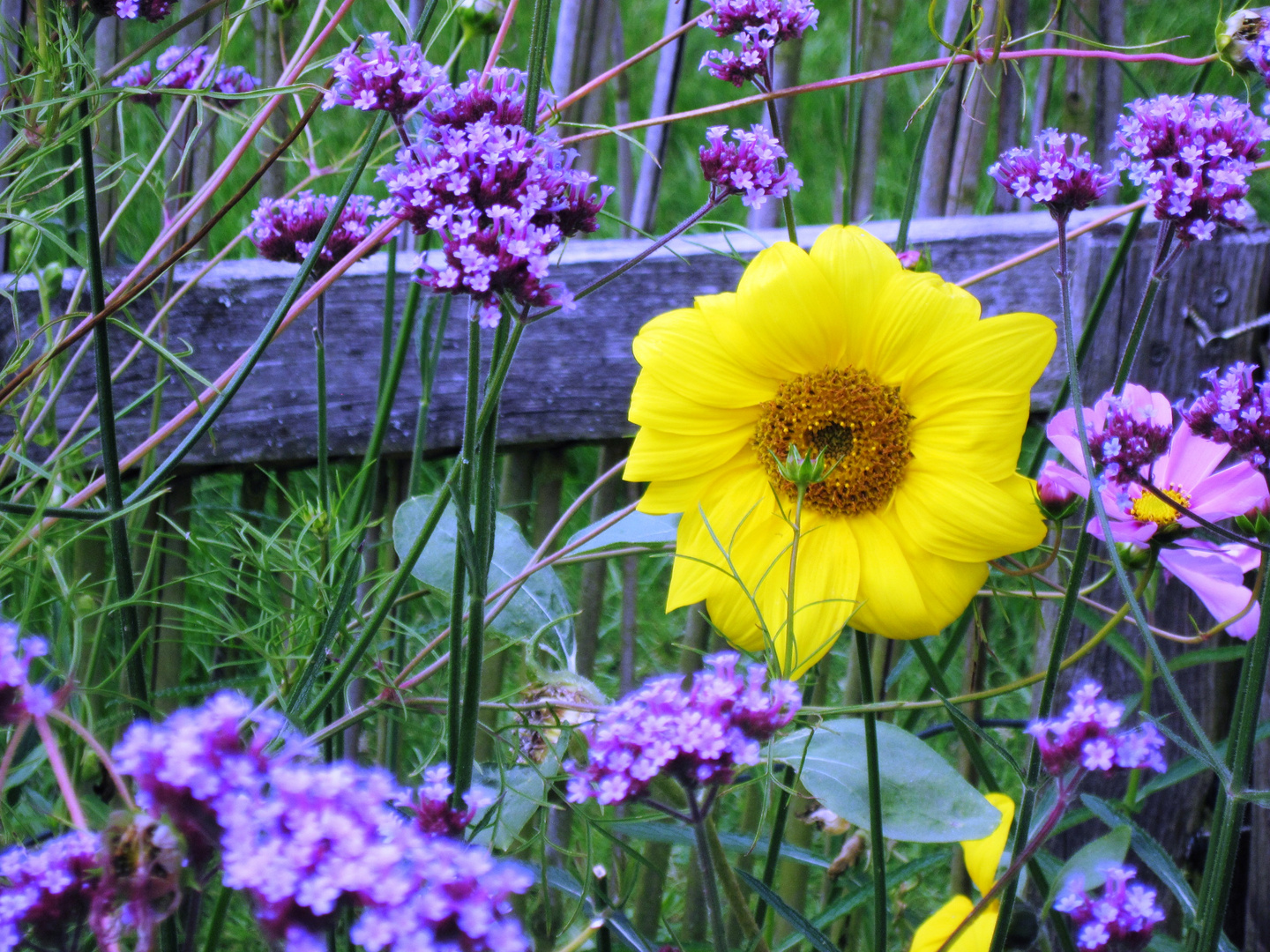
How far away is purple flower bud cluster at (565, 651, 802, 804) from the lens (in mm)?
348

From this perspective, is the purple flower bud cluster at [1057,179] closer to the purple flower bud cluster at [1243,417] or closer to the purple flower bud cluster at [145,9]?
the purple flower bud cluster at [1243,417]

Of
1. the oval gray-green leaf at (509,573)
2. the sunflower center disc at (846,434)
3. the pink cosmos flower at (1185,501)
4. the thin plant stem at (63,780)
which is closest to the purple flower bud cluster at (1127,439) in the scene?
the pink cosmos flower at (1185,501)

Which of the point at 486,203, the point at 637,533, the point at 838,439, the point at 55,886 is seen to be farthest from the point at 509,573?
the point at 55,886

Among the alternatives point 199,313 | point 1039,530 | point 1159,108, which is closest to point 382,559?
point 199,313

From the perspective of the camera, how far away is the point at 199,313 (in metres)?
1.06

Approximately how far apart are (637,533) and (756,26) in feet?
1.03

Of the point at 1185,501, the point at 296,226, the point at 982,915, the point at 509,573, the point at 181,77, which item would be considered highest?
the point at 181,77

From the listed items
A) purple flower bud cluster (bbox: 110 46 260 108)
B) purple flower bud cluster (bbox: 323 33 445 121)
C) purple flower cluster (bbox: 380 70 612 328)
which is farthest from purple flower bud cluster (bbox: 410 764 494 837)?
purple flower bud cluster (bbox: 110 46 260 108)

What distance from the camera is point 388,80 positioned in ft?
1.46

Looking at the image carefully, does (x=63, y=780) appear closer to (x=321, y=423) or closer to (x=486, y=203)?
(x=486, y=203)

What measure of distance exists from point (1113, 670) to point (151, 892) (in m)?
1.18

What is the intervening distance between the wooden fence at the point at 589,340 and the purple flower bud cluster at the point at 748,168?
52 cm

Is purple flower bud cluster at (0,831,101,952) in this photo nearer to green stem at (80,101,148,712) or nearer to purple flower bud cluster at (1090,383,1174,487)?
green stem at (80,101,148,712)

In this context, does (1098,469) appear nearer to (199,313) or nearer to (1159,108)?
(1159,108)
